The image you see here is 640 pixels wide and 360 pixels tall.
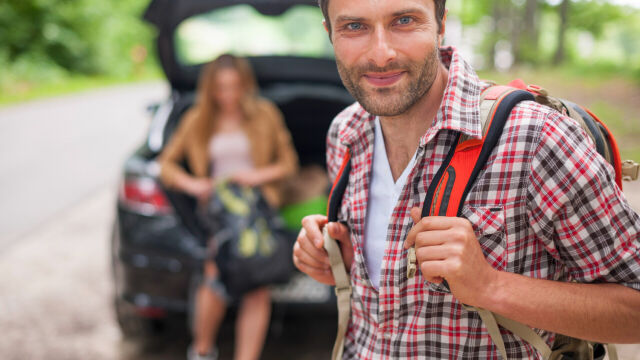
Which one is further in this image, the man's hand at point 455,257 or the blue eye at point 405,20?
the blue eye at point 405,20

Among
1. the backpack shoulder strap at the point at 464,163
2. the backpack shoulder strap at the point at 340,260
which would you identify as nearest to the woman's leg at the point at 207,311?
the backpack shoulder strap at the point at 340,260

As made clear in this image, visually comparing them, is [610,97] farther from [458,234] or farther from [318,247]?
[458,234]

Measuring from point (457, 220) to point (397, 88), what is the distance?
1.08 feet

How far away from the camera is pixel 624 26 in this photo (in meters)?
18.3

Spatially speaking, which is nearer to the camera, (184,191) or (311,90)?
(184,191)

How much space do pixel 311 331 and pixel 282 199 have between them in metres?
0.89

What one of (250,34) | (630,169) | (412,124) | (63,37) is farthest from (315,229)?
(63,37)

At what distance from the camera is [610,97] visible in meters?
9.39

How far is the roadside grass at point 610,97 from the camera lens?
24.2 ft

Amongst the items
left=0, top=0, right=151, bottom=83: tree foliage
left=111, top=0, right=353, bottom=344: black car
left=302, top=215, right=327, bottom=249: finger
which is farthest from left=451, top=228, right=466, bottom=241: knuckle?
left=0, top=0, right=151, bottom=83: tree foliage

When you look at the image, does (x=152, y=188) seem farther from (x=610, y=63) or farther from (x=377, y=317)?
(x=610, y=63)

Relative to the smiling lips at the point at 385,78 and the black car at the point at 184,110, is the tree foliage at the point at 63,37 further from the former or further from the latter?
the smiling lips at the point at 385,78

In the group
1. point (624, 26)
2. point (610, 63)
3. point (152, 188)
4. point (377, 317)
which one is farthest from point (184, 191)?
point (624, 26)

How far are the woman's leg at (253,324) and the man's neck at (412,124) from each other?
1.97 metres
